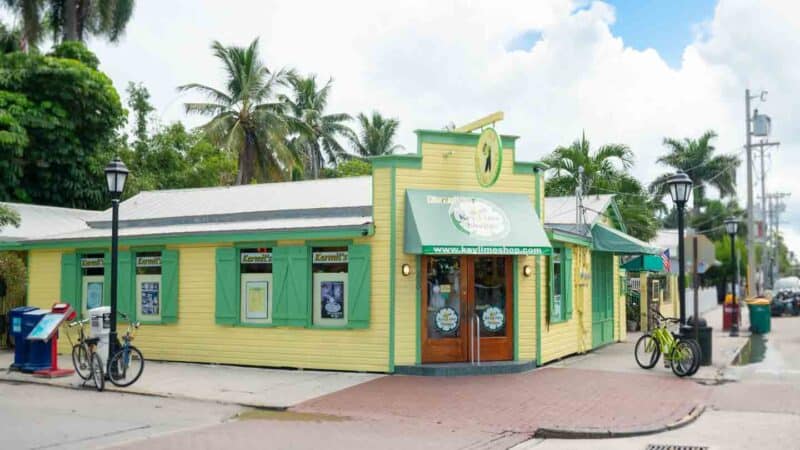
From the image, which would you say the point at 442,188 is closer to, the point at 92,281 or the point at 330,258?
the point at 330,258

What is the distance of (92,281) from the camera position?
16.9 meters

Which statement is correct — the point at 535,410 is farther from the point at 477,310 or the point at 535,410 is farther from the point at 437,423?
the point at 477,310

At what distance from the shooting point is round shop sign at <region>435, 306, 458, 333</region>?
46.4 ft

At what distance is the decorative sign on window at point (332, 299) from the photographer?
14.3 metres

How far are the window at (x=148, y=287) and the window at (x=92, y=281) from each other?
0.97 m

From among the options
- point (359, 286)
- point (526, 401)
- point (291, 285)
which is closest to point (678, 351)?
point (526, 401)

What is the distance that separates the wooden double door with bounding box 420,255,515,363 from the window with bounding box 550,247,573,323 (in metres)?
1.49

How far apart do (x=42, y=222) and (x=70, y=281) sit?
18.6 ft

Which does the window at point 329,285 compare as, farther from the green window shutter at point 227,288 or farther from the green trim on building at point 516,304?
the green trim on building at point 516,304

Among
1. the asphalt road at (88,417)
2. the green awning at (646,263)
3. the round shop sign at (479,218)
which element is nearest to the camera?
the asphalt road at (88,417)

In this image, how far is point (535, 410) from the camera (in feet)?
35.1

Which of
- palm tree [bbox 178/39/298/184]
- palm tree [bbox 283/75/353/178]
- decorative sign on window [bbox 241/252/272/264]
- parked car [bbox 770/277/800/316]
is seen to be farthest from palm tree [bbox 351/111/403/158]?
decorative sign on window [bbox 241/252/272/264]

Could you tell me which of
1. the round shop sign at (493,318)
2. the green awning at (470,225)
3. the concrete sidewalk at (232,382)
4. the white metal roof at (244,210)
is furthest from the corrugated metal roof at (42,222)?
the round shop sign at (493,318)

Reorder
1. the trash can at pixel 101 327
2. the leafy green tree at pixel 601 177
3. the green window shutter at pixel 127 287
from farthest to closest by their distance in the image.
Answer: the leafy green tree at pixel 601 177, the green window shutter at pixel 127 287, the trash can at pixel 101 327
